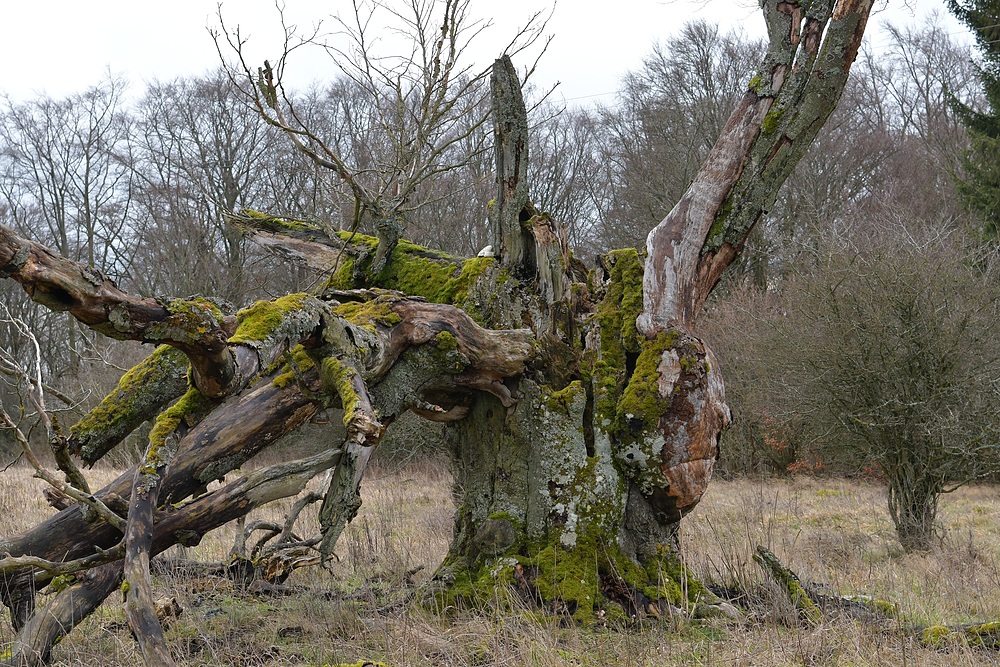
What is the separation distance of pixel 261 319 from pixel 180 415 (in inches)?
25.8

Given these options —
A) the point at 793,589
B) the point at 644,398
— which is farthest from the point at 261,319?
the point at 793,589

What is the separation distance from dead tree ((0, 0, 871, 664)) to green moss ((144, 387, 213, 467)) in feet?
0.03

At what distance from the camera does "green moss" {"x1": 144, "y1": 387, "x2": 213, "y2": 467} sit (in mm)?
3922

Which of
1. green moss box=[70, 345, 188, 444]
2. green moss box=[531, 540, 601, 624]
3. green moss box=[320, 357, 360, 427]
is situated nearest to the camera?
green moss box=[320, 357, 360, 427]

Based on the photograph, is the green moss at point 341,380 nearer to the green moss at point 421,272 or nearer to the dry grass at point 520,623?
the dry grass at point 520,623

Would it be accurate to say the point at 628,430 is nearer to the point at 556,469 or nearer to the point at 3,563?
the point at 556,469

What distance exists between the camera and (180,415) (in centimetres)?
400

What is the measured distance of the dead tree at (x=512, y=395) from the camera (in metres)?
4.06

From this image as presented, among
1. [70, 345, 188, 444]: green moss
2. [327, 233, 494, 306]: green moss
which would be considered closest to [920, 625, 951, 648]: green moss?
[327, 233, 494, 306]: green moss

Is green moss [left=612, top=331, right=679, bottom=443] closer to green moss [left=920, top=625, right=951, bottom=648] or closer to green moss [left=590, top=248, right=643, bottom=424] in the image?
green moss [left=590, top=248, right=643, bottom=424]

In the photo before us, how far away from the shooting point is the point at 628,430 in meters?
5.17

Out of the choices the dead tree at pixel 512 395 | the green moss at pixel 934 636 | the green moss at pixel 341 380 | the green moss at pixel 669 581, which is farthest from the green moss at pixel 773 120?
the green moss at pixel 341 380

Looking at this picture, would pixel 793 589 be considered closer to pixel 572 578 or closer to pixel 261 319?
pixel 572 578

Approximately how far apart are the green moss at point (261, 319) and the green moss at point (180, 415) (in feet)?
1.26
